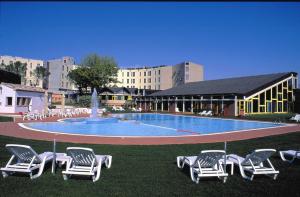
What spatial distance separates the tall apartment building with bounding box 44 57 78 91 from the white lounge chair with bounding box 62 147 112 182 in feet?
268

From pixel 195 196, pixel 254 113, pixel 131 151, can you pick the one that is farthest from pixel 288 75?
pixel 195 196

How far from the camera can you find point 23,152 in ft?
21.9

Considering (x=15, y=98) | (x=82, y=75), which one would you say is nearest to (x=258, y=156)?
(x=15, y=98)

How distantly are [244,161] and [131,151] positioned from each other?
4.48 meters

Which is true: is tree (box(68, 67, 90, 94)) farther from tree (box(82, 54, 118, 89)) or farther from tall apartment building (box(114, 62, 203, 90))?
tall apartment building (box(114, 62, 203, 90))

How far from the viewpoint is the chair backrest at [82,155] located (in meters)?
6.38

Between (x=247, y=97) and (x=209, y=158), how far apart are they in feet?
95.1

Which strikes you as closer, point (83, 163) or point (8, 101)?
point (83, 163)

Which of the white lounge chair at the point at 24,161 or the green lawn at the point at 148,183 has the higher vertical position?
the white lounge chair at the point at 24,161

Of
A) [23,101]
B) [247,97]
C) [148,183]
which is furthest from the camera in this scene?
[247,97]

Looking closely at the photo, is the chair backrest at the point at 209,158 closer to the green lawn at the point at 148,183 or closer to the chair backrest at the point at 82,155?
the green lawn at the point at 148,183

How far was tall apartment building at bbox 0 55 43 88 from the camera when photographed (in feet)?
275

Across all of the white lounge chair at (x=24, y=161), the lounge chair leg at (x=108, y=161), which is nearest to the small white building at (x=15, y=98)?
the white lounge chair at (x=24, y=161)

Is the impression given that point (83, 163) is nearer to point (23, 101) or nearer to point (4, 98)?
point (4, 98)
